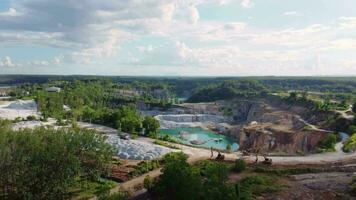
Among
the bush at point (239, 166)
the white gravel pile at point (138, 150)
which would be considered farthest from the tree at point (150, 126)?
the bush at point (239, 166)

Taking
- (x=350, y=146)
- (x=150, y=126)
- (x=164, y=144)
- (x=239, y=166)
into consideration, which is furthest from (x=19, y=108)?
(x=350, y=146)

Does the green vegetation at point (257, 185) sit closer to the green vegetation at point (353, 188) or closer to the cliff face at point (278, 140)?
the green vegetation at point (353, 188)

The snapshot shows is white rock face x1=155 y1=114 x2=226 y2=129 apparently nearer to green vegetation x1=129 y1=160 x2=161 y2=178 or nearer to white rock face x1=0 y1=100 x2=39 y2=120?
white rock face x1=0 y1=100 x2=39 y2=120

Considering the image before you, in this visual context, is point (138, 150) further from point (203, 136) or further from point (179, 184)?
point (203, 136)

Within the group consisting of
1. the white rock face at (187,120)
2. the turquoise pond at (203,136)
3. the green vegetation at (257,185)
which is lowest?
the turquoise pond at (203,136)

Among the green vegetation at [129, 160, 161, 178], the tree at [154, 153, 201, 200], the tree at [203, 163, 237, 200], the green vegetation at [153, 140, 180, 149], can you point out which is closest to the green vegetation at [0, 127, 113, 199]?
the green vegetation at [129, 160, 161, 178]

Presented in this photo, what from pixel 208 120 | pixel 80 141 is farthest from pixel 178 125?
pixel 80 141
